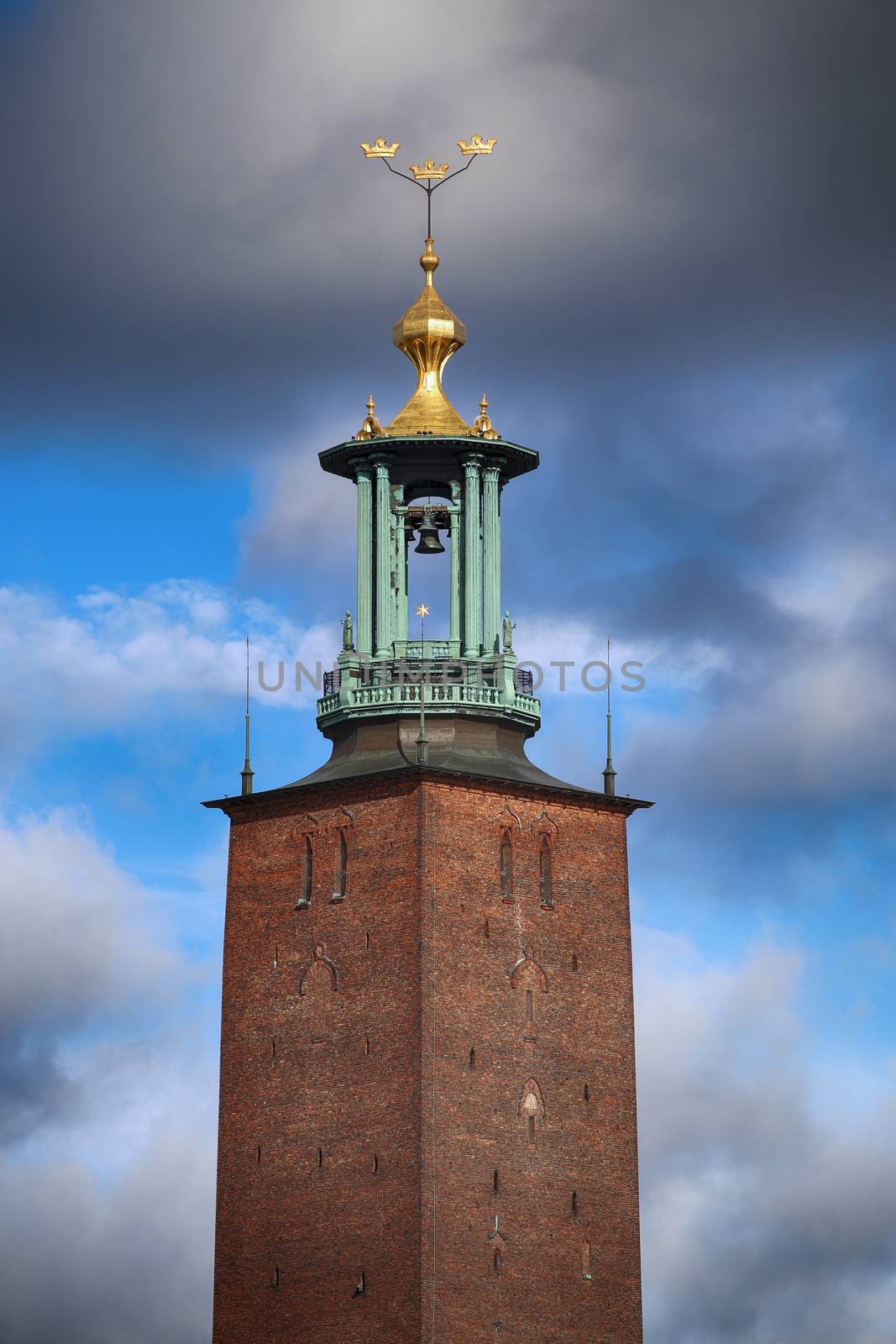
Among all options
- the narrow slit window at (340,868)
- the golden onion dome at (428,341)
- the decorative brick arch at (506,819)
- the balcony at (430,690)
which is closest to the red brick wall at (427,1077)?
the decorative brick arch at (506,819)

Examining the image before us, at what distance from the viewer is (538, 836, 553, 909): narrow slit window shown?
11900 cm

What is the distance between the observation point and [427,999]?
11556 cm

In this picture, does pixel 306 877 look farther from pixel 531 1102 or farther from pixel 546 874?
pixel 531 1102

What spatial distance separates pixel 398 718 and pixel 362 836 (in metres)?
3.47

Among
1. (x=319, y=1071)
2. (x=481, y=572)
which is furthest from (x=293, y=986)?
(x=481, y=572)

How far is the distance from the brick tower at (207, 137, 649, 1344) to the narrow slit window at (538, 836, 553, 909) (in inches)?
2.9

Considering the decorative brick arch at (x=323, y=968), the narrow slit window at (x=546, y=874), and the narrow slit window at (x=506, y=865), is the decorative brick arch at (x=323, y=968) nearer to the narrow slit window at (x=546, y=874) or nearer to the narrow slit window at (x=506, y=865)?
the narrow slit window at (x=506, y=865)

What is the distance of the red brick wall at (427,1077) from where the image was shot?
11488 centimetres

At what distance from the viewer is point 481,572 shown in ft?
400

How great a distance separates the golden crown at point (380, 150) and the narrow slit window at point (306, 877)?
18.2 m

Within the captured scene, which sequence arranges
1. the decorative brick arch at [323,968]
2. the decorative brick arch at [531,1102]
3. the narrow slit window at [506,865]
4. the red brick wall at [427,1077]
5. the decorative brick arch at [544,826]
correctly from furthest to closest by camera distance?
1. the decorative brick arch at [544,826]
2. the narrow slit window at [506,865]
3. the decorative brick arch at [323,968]
4. the decorative brick arch at [531,1102]
5. the red brick wall at [427,1077]

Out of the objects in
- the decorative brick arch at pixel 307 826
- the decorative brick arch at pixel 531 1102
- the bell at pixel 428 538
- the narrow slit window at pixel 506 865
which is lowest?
the decorative brick arch at pixel 531 1102

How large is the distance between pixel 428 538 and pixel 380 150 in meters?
10.3

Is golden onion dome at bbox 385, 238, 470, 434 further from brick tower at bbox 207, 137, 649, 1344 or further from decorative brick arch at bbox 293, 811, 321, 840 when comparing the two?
decorative brick arch at bbox 293, 811, 321, 840
